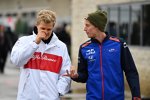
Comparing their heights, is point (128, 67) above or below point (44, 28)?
below

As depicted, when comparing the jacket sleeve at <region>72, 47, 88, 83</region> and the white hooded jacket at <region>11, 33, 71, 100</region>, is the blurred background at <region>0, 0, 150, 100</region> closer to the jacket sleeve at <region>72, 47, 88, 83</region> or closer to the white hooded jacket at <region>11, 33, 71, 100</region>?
the jacket sleeve at <region>72, 47, 88, 83</region>

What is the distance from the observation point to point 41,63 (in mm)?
5375

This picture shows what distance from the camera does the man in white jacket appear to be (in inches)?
206

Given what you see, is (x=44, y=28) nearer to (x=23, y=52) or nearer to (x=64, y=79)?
(x=23, y=52)

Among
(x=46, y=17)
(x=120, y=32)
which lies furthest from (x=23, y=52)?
(x=120, y=32)

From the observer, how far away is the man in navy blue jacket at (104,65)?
17.7ft

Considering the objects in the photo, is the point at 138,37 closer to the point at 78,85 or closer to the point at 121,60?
the point at 78,85

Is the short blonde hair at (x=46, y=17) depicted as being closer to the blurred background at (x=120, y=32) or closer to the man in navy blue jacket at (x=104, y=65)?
the man in navy blue jacket at (x=104, y=65)

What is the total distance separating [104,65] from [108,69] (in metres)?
0.06

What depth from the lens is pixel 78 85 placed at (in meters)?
15.4

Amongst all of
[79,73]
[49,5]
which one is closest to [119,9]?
[79,73]

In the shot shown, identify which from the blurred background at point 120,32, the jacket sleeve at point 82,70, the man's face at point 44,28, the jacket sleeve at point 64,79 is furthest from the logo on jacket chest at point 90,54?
the blurred background at point 120,32

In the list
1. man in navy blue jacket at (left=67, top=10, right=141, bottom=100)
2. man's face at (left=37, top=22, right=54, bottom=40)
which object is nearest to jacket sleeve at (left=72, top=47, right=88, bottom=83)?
man in navy blue jacket at (left=67, top=10, right=141, bottom=100)

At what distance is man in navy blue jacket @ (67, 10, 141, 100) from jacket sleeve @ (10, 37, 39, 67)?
19.5 inches
